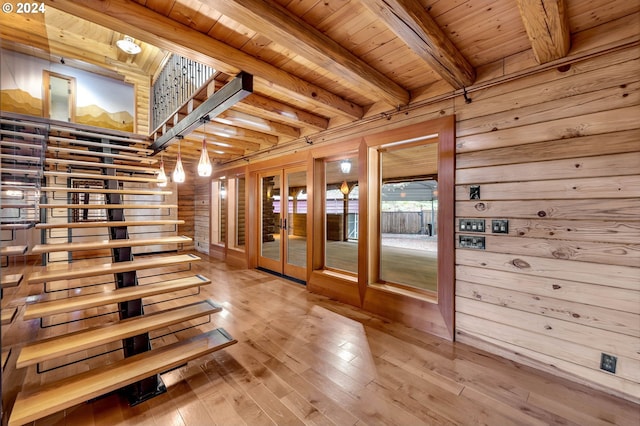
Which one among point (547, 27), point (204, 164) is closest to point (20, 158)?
point (204, 164)

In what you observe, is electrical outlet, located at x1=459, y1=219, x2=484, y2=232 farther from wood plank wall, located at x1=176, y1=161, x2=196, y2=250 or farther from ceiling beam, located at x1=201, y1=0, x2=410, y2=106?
wood plank wall, located at x1=176, y1=161, x2=196, y2=250

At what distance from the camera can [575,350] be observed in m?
1.90

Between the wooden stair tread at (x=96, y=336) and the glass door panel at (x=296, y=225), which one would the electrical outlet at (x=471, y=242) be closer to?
the wooden stair tread at (x=96, y=336)

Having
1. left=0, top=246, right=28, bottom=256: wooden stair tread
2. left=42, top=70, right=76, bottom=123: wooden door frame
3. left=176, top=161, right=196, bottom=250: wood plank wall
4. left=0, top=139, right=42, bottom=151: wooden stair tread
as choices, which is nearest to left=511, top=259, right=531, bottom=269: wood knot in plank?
left=0, top=246, right=28, bottom=256: wooden stair tread

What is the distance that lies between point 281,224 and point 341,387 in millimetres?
3219

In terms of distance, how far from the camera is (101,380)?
164 centimetres

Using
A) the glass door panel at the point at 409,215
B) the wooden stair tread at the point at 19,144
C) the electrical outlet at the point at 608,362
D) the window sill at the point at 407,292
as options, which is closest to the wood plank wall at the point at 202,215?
the wooden stair tread at the point at 19,144

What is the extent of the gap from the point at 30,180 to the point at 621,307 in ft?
18.0

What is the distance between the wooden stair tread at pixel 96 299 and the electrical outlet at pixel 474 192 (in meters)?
2.77

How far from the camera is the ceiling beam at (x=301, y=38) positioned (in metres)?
1.46

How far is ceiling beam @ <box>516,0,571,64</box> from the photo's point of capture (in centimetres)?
142

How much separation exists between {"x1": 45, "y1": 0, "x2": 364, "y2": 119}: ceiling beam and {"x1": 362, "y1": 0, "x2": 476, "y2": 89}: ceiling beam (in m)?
1.14

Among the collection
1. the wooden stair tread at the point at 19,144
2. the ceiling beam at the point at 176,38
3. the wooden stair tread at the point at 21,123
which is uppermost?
the ceiling beam at the point at 176,38

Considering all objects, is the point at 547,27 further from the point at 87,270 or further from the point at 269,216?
the point at 269,216
